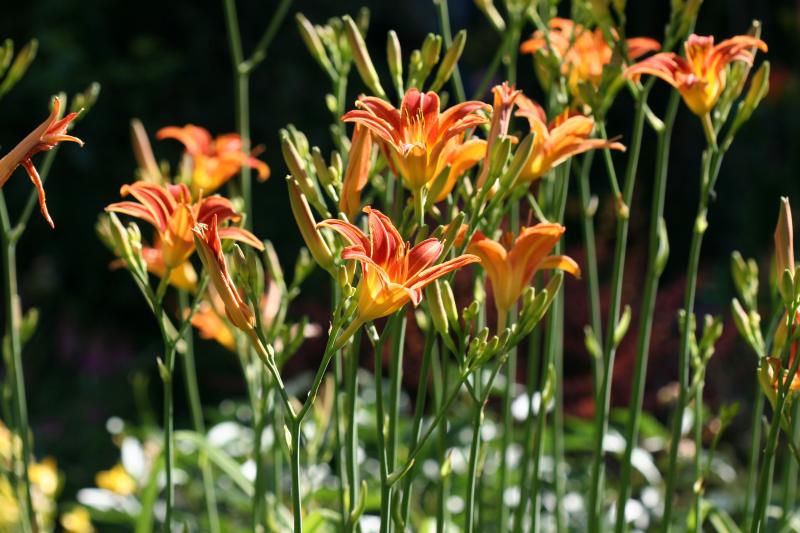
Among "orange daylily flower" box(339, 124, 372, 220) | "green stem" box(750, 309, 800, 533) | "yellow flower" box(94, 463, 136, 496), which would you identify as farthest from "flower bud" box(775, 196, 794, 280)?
"yellow flower" box(94, 463, 136, 496)

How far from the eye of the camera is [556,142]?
1.11 m

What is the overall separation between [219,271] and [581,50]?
0.73 m

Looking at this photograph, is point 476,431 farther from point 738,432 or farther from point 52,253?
point 52,253

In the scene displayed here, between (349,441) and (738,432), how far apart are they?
107 inches

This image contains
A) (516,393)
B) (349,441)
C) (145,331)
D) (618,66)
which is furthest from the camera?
(145,331)

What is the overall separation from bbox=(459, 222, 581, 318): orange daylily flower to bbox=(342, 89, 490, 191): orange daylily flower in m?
0.10

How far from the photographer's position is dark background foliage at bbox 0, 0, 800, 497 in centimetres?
401

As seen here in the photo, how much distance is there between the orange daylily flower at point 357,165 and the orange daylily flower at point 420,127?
4 centimetres

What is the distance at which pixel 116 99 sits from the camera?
167 inches

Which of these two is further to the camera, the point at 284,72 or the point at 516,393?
the point at 284,72

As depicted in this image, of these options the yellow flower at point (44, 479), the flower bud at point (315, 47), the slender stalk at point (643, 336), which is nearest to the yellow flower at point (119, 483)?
the yellow flower at point (44, 479)

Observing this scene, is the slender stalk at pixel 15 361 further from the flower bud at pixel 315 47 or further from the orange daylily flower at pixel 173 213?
the flower bud at pixel 315 47

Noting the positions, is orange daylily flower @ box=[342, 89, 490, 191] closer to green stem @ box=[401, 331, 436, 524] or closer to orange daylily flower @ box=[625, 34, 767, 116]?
green stem @ box=[401, 331, 436, 524]

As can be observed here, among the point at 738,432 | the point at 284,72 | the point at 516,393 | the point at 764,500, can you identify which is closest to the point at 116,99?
the point at 284,72
